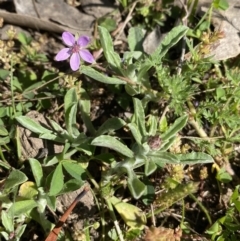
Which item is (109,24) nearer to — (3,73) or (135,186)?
(3,73)

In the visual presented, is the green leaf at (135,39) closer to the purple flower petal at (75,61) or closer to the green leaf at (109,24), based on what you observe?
the green leaf at (109,24)

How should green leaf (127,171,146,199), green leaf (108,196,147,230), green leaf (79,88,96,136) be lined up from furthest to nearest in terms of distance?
green leaf (79,88,96,136), green leaf (108,196,147,230), green leaf (127,171,146,199)

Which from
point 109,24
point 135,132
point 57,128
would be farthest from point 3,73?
point 135,132

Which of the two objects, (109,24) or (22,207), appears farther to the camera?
(109,24)

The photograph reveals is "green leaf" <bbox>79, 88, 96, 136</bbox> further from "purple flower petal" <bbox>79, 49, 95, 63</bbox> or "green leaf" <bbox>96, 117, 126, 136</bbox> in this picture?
"purple flower petal" <bbox>79, 49, 95, 63</bbox>

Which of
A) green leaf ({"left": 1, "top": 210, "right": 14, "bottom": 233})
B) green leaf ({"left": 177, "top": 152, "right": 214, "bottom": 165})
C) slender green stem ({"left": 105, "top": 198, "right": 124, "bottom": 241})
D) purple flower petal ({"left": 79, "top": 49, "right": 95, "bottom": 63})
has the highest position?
purple flower petal ({"left": 79, "top": 49, "right": 95, "bottom": 63})

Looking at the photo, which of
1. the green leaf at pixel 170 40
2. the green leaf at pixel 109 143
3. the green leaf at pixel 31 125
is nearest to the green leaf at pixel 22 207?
the green leaf at pixel 31 125

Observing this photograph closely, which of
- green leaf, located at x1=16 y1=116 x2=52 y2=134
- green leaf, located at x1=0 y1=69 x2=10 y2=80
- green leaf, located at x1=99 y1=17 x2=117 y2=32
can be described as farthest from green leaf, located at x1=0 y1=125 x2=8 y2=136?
green leaf, located at x1=99 y1=17 x2=117 y2=32

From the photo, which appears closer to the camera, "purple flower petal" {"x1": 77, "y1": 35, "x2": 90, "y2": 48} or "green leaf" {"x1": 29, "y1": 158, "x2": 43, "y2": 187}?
"green leaf" {"x1": 29, "y1": 158, "x2": 43, "y2": 187}

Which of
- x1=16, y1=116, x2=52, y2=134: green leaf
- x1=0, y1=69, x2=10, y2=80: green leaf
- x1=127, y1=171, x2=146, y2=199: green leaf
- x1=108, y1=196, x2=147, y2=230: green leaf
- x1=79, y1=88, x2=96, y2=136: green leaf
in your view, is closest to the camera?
x1=127, y1=171, x2=146, y2=199: green leaf
